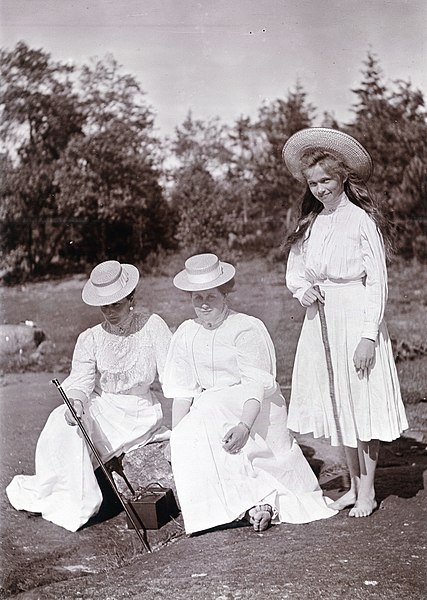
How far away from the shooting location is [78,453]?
386 centimetres

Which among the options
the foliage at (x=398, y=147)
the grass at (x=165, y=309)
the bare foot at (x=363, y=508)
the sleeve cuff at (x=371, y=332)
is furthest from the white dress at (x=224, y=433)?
the foliage at (x=398, y=147)

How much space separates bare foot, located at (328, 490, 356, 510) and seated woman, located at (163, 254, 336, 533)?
0.05 m

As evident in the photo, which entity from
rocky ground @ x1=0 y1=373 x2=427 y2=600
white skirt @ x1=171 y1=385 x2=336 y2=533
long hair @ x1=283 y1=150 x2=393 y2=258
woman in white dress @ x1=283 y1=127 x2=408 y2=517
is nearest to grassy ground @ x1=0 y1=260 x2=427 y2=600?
rocky ground @ x1=0 y1=373 x2=427 y2=600

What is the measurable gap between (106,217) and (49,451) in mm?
1807

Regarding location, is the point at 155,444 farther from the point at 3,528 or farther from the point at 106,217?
the point at 106,217

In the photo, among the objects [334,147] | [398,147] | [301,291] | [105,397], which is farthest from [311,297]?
[398,147]

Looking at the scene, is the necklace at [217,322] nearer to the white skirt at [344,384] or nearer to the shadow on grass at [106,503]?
the white skirt at [344,384]

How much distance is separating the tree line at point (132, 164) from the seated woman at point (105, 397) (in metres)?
1.13

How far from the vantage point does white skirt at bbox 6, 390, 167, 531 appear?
382 centimetres

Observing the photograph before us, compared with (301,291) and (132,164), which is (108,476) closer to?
(301,291)

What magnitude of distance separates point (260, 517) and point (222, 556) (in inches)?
10.8

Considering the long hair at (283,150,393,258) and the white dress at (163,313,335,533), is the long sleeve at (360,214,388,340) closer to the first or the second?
the long hair at (283,150,393,258)

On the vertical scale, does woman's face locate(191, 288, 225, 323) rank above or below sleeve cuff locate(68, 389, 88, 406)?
above

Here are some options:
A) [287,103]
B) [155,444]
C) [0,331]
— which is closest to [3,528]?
[155,444]
